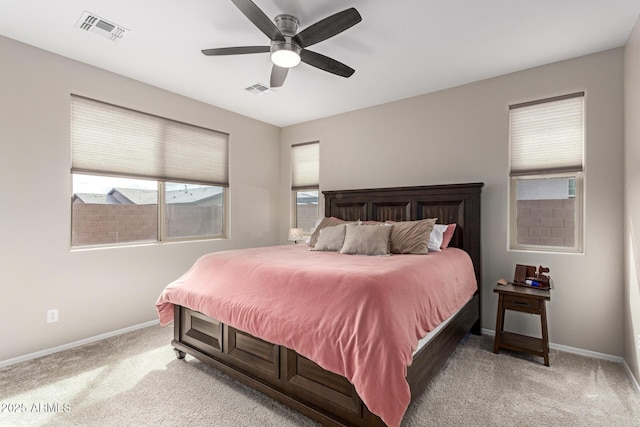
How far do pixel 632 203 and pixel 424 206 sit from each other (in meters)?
1.69

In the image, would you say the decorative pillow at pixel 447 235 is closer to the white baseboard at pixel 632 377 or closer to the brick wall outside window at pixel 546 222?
the brick wall outside window at pixel 546 222

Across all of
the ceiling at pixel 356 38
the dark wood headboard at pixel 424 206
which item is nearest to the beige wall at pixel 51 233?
the ceiling at pixel 356 38

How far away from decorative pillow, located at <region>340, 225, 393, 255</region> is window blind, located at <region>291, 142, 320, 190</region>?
5.99 ft

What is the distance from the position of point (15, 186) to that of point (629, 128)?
5.03m

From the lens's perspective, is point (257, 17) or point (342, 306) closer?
point (342, 306)

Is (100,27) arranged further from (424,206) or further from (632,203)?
(632,203)

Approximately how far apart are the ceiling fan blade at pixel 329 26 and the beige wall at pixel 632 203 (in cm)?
212

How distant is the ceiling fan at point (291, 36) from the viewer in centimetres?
193

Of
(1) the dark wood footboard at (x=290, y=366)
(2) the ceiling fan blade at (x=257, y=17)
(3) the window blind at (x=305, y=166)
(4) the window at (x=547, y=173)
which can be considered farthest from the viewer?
(3) the window blind at (x=305, y=166)

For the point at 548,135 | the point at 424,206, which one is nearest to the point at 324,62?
the point at 424,206

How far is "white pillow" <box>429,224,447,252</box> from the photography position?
3005 millimetres

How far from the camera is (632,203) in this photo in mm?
2385

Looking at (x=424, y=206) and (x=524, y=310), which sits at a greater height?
(x=424, y=206)

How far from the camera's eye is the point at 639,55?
7.30 ft
